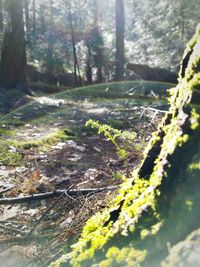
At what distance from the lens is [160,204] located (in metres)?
1.80

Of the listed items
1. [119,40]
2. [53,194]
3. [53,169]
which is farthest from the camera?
[119,40]

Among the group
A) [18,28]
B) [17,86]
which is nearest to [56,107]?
[17,86]

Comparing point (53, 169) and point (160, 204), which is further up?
point (160, 204)

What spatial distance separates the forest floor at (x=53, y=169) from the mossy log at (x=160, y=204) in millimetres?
918

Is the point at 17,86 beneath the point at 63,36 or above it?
beneath

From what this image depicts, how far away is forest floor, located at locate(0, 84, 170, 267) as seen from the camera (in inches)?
129

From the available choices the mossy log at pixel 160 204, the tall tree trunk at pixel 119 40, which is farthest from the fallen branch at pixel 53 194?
the tall tree trunk at pixel 119 40

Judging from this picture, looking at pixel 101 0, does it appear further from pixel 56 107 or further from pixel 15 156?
pixel 15 156

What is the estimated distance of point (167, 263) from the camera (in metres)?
1.43

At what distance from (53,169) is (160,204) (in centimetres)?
355

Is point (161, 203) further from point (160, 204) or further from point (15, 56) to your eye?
point (15, 56)

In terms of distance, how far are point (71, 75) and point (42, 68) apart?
244 centimetres

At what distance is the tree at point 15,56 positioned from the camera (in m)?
13.4

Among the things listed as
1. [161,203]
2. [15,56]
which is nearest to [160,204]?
[161,203]
